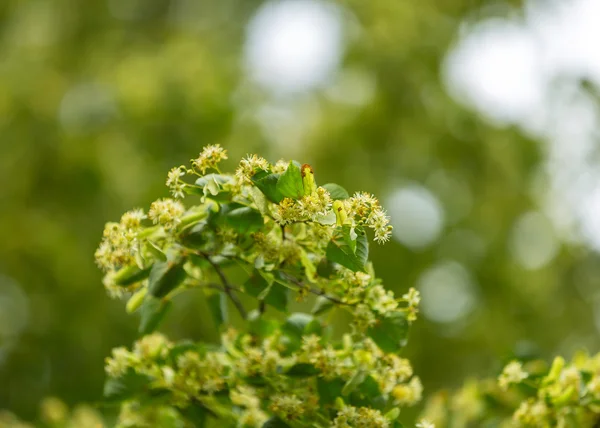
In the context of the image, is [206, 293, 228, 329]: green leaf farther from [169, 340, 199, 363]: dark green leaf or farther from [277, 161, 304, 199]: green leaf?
[277, 161, 304, 199]: green leaf

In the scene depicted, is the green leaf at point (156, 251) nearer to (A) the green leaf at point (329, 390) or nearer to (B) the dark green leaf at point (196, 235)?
(B) the dark green leaf at point (196, 235)

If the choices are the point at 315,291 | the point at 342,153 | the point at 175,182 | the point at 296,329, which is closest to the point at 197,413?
the point at 296,329

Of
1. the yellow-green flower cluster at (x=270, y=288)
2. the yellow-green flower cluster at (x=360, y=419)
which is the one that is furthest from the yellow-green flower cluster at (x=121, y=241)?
the yellow-green flower cluster at (x=360, y=419)

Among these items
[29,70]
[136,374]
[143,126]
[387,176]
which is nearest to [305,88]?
[387,176]

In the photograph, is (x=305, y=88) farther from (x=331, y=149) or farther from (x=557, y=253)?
(x=557, y=253)

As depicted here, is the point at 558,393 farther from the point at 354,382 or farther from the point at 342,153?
the point at 342,153

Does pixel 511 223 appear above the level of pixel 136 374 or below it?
above
